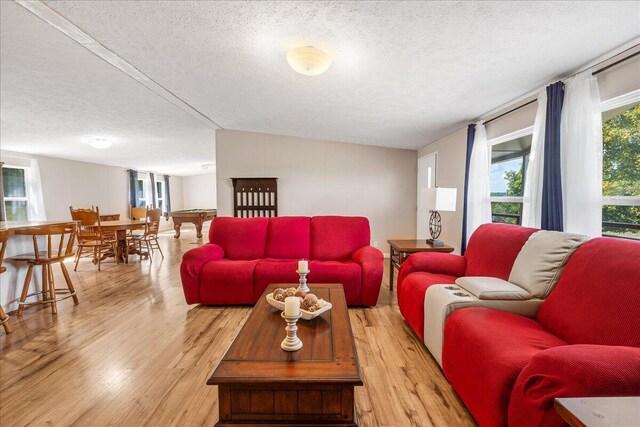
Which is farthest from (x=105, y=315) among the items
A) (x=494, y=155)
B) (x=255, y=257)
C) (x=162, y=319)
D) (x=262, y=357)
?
(x=494, y=155)

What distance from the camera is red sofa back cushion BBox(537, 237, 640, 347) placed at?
1.22m

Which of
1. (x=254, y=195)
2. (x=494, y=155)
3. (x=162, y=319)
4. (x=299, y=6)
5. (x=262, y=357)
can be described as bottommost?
(x=162, y=319)

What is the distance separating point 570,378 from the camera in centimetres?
91

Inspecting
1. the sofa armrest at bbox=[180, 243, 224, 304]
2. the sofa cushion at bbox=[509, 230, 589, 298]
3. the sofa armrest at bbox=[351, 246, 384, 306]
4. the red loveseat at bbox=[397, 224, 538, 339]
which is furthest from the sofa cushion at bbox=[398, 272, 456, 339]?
the sofa armrest at bbox=[180, 243, 224, 304]

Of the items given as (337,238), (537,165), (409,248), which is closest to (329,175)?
(337,238)

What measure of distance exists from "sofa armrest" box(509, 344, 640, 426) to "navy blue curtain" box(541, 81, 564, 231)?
1429mm

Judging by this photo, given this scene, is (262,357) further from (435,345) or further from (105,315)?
(105,315)

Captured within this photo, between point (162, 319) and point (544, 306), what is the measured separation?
10.3ft

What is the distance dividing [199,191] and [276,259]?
9.16 m

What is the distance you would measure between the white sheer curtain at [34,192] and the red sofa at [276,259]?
491cm

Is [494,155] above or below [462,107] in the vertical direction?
below

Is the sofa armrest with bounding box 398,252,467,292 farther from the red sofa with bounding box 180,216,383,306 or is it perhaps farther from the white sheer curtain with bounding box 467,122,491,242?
the white sheer curtain with bounding box 467,122,491,242

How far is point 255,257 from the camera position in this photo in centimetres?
332

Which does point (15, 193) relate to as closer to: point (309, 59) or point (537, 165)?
point (309, 59)
